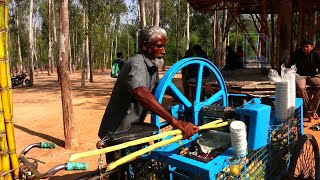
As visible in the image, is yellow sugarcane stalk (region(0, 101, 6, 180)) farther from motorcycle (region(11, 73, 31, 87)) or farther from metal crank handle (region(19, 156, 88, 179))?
motorcycle (region(11, 73, 31, 87))

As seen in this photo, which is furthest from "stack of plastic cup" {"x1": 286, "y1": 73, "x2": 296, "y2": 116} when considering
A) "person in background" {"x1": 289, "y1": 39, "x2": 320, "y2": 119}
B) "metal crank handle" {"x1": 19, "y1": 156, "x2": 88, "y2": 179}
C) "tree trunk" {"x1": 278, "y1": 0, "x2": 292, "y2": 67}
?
"tree trunk" {"x1": 278, "y1": 0, "x2": 292, "y2": 67}

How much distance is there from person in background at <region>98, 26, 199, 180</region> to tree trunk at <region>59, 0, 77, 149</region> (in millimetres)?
3373

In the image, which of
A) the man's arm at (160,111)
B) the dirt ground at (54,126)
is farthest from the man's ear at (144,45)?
the dirt ground at (54,126)

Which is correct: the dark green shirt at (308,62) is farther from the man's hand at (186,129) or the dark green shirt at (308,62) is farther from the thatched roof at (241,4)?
the man's hand at (186,129)

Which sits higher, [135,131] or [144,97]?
[144,97]

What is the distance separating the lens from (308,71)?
712 cm

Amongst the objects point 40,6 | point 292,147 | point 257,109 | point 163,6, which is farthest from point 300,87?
point 40,6

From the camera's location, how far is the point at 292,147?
3031 mm

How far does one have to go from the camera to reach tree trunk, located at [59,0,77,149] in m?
5.77

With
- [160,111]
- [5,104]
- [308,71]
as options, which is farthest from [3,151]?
[308,71]

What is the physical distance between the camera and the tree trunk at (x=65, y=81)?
5.77m

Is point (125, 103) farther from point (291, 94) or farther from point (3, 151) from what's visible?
point (291, 94)

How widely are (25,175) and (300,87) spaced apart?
610cm

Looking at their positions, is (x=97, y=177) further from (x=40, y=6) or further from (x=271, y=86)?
(x=40, y=6)
